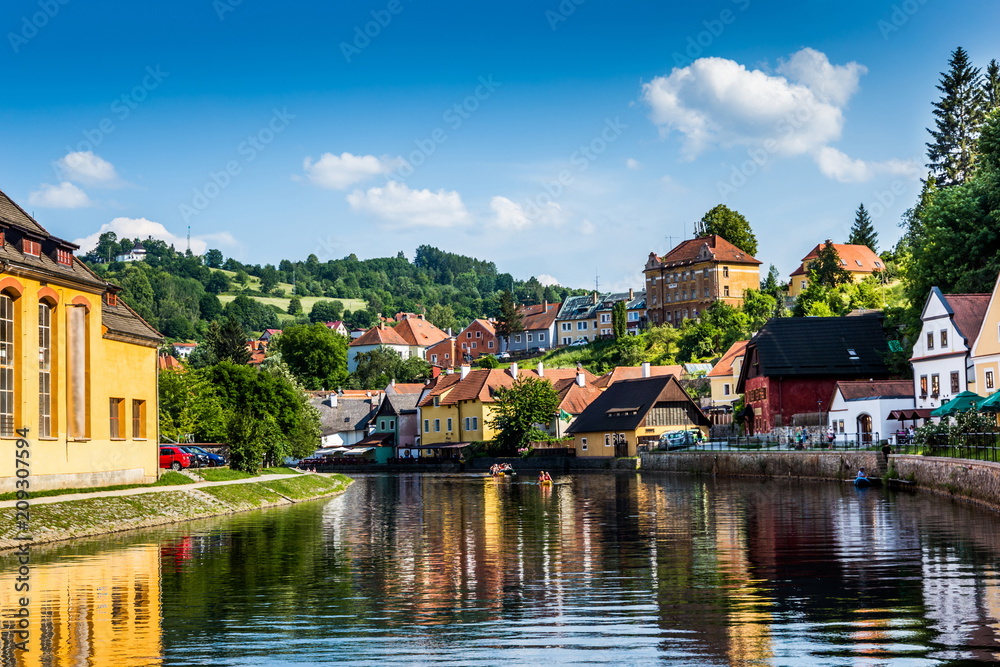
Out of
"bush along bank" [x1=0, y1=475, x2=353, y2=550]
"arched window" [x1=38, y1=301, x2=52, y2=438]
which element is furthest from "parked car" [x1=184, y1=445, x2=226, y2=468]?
"arched window" [x1=38, y1=301, x2=52, y2=438]

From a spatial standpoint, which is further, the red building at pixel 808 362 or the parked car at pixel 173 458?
the red building at pixel 808 362

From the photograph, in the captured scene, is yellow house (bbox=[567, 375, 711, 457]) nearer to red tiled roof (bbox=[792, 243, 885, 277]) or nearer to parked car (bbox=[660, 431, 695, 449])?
parked car (bbox=[660, 431, 695, 449])

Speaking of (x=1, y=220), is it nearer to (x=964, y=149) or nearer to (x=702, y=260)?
(x=964, y=149)

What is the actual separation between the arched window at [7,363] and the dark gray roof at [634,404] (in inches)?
2394

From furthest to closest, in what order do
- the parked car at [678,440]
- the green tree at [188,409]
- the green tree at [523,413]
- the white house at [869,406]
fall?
the green tree at [523,413] → the parked car at [678,440] → the green tree at [188,409] → the white house at [869,406]

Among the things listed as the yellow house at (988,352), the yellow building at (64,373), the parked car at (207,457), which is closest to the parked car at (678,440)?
the yellow house at (988,352)

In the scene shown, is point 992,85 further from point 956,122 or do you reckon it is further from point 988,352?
point 988,352

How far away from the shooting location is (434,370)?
558 ft

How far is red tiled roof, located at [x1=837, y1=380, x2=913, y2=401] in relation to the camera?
2584 inches

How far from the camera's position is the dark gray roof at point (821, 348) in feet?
257

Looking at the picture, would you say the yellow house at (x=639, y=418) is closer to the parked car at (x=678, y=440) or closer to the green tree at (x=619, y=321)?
the parked car at (x=678, y=440)

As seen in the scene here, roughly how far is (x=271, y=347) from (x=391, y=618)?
157731mm

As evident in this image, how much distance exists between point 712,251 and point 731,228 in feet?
34.8

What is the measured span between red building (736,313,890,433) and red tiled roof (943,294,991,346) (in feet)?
51.7
